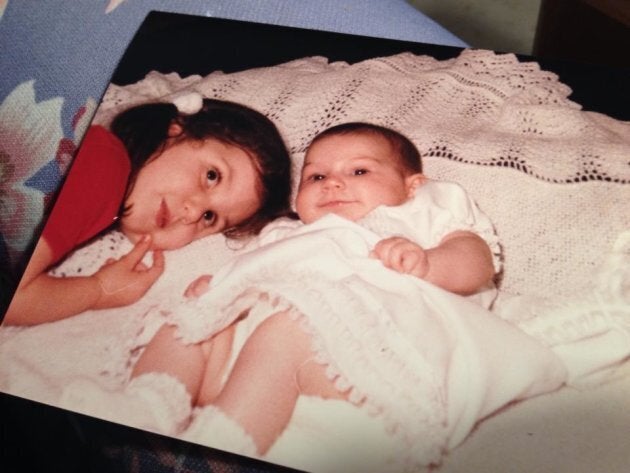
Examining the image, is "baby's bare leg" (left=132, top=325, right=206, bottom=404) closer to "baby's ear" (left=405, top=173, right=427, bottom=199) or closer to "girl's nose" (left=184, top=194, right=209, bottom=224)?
"girl's nose" (left=184, top=194, right=209, bottom=224)

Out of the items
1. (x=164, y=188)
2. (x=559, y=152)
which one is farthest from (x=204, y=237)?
(x=559, y=152)

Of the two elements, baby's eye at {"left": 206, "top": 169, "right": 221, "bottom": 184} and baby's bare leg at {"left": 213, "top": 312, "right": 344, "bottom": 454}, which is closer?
baby's bare leg at {"left": 213, "top": 312, "right": 344, "bottom": 454}

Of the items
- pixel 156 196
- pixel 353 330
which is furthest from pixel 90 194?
pixel 353 330

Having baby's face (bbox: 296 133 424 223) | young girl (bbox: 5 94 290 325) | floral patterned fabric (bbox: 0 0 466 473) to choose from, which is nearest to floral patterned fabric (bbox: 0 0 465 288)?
floral patterned fabric (bbox: 0 0 466 473)

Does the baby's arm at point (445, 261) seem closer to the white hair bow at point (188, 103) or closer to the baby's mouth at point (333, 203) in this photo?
the baby's mouth at point (333, 203)

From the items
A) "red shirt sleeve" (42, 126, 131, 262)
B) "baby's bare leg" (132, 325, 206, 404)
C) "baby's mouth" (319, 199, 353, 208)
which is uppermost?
"baby's mouth" (319, 199, 353, 208)

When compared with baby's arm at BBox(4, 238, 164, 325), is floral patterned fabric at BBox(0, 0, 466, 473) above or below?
above
